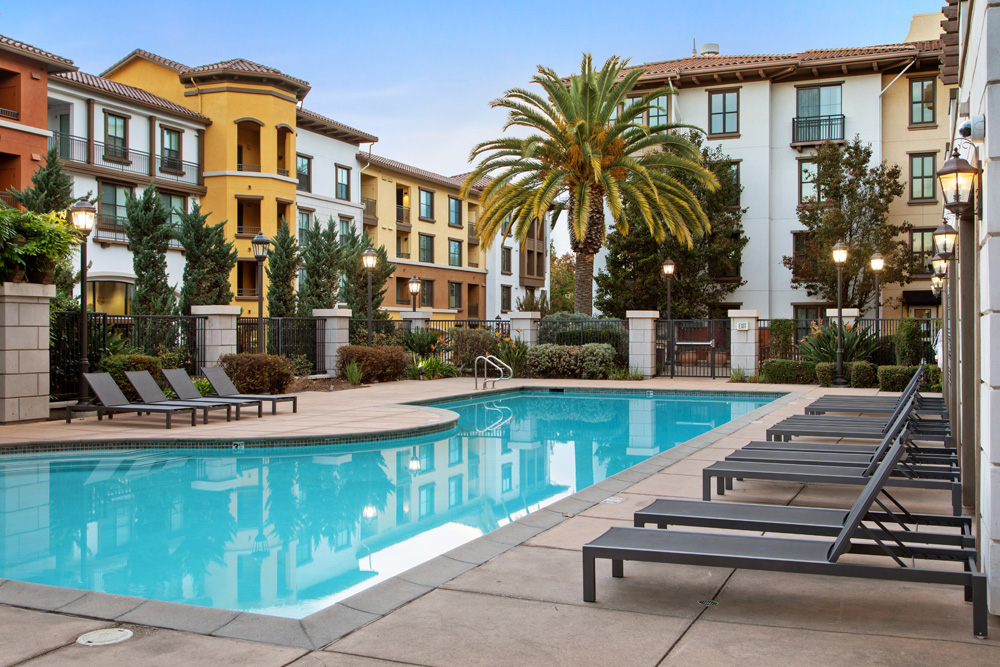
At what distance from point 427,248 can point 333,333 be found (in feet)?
89.0

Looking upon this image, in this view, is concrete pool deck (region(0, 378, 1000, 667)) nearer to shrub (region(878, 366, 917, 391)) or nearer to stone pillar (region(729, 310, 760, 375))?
shrub (region(878, 366, 917, 391))

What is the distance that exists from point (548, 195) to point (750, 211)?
14019 millimetres

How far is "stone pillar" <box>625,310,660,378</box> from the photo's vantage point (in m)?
25.2

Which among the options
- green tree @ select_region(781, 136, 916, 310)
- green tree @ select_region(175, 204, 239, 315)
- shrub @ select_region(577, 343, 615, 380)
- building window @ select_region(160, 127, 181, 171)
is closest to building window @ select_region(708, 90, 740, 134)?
green tree @ select_region(781, 136, 916, 310)

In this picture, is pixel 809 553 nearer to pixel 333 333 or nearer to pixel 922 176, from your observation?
pixel 333 333

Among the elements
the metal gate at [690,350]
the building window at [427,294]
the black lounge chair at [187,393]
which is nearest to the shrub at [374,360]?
the black lounge chair at [187,393]

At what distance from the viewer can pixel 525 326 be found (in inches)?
1048

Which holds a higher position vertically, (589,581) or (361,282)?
(361,282)

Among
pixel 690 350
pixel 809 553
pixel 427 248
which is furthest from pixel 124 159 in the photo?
pixel 809 553

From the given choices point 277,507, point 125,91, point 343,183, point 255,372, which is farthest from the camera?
point 343,183

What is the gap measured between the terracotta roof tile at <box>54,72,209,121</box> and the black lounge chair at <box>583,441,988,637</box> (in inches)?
1260

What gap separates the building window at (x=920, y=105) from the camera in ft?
111

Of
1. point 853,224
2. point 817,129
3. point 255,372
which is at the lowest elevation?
point 255,372

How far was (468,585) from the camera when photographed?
502cm
